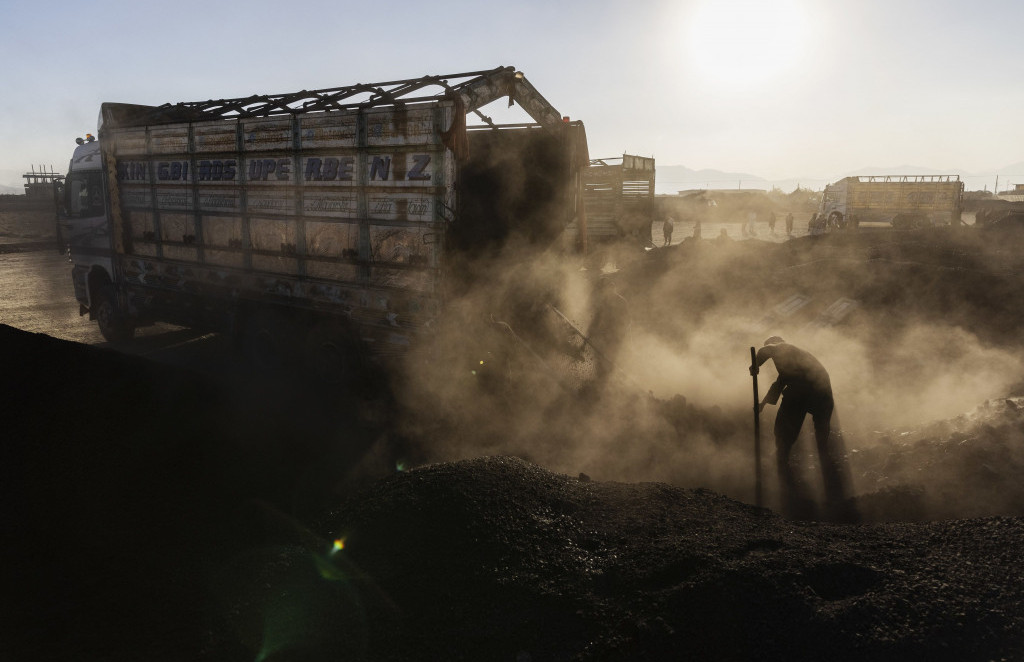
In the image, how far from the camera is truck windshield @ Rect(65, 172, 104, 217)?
11.2 m

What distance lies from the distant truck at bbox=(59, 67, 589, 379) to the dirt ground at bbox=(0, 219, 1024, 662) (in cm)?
148

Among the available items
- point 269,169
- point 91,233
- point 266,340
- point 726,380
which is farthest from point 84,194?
point 726,380

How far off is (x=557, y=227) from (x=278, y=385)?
176 inches

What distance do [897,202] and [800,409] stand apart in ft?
101

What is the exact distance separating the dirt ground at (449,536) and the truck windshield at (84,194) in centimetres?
590

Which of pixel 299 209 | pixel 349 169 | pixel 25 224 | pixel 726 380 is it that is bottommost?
pixel 726 380

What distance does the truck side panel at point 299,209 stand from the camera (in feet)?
22.8

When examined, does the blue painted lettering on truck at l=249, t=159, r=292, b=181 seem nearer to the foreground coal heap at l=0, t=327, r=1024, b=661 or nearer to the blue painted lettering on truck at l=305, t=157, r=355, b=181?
the blue painted lettering on truck at l=305, t=157, r=355, b=181

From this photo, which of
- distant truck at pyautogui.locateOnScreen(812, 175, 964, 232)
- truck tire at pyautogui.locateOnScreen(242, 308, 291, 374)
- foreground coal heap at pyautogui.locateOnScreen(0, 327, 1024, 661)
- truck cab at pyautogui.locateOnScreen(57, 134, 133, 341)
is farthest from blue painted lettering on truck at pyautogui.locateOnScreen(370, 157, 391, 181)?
distant truck at pyautogui.locateOnScreen(812, 175, 964, 232)

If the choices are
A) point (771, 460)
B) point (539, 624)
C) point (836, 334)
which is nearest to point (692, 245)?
point (836, 334)

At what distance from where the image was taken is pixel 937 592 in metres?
3.46

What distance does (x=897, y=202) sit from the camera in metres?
31.2

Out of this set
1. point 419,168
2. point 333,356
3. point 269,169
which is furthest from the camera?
point 269,169

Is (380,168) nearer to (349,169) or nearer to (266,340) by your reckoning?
(349,169)
